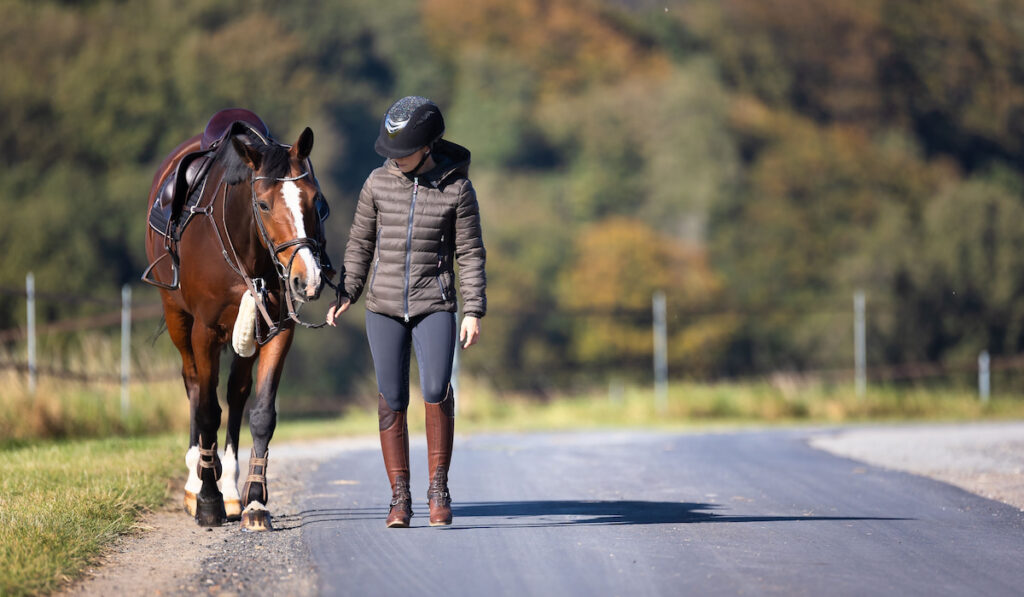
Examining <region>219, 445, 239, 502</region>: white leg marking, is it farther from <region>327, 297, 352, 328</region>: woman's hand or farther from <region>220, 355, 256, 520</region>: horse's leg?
<region>327, 297, 352, 328</region>: woman's hand

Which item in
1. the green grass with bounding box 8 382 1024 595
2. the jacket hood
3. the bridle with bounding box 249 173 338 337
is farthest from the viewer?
the jacket hood

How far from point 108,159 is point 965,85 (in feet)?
116

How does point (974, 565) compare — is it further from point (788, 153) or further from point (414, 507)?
point (788, 153)

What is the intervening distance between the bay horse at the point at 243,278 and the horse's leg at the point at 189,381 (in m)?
0.01

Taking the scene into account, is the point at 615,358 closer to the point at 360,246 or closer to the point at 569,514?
the point at 569,514

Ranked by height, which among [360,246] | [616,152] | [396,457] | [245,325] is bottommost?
[396,457]

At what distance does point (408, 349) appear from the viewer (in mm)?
7637

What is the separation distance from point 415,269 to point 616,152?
56083 mm

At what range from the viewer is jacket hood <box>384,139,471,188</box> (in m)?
7.48

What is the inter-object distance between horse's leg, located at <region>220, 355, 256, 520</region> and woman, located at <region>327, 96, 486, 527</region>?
986 millimetres

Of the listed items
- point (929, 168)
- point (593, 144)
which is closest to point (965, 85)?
point (929, 168)

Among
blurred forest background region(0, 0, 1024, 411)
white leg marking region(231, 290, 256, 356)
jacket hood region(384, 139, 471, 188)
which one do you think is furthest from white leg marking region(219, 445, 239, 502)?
blurred forest background region(0, 0, 1024, 411)

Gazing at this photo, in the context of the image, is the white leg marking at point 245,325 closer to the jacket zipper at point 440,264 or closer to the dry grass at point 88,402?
the jacket zipper at point 440,264

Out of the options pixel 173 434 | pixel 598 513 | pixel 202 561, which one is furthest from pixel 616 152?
pixel 202 561
